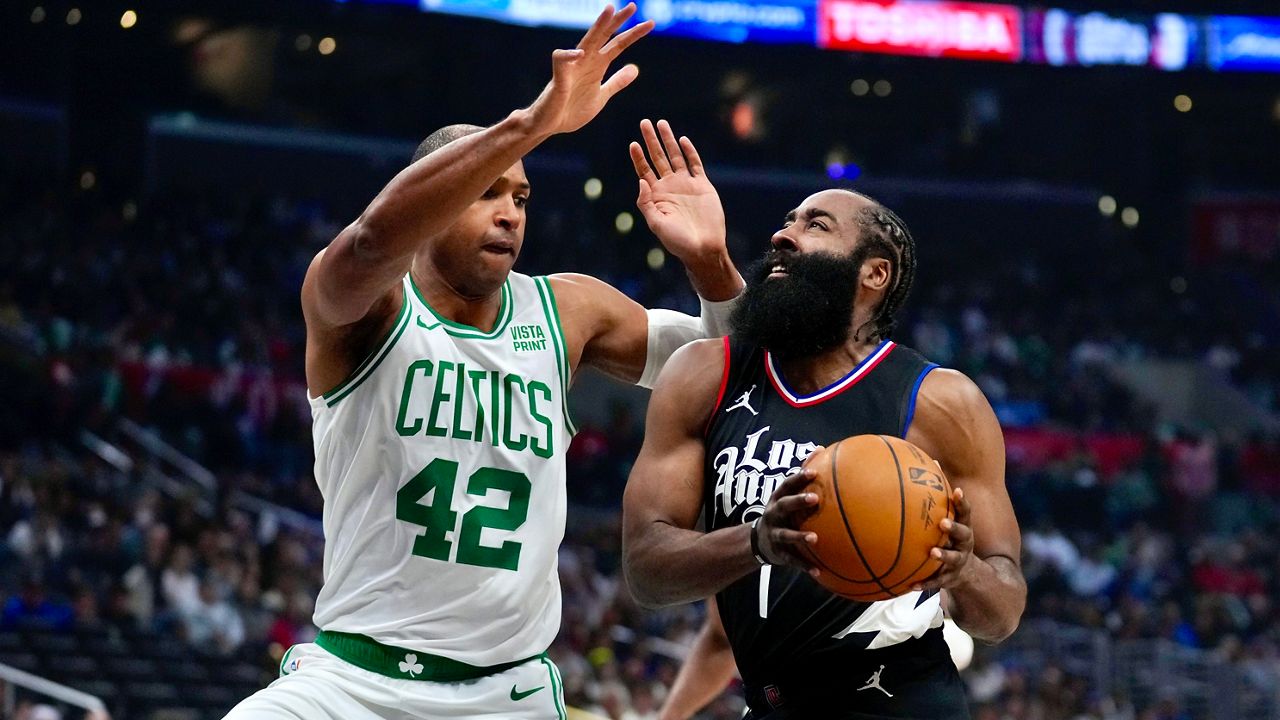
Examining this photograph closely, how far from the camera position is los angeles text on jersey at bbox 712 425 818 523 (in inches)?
149

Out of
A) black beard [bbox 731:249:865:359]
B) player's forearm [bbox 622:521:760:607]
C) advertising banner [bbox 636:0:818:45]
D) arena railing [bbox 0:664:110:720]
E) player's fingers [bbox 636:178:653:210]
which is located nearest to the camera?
player's forearm [bbox 622:521:760:607]

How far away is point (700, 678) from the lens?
5066mm

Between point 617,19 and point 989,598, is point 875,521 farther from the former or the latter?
point 617,19

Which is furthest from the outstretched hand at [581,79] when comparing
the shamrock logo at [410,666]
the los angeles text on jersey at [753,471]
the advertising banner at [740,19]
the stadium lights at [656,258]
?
the stadium lights at [656,258]

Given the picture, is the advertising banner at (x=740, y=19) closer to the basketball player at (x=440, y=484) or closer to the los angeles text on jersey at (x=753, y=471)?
the basketball player at (x=440, y=484)

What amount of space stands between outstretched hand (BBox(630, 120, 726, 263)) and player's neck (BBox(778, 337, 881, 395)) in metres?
0.59

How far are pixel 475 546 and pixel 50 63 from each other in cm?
2174

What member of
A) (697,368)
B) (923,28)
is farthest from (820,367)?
(923,28)

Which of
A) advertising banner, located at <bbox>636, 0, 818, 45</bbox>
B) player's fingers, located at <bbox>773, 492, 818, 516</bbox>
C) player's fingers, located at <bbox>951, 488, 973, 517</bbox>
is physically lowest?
player's fingers, located at <bbox>951, 488, 973, 517</bbox>

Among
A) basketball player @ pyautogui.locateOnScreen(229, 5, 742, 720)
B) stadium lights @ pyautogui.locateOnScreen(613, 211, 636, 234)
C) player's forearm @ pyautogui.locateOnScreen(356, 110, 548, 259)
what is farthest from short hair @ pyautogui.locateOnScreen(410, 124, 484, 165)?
stadium lights @ pyautogui.locateOnScreen(613, 211, 636, 234)

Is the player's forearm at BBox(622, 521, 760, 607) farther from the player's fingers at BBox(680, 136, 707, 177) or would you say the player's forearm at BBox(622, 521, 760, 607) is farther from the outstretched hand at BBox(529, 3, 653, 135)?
the player's fingers at BBox(680, 136, 707, 177)

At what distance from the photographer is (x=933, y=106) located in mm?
28516

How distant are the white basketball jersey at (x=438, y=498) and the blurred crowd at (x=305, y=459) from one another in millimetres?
7191

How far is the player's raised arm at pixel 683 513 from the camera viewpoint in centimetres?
338
